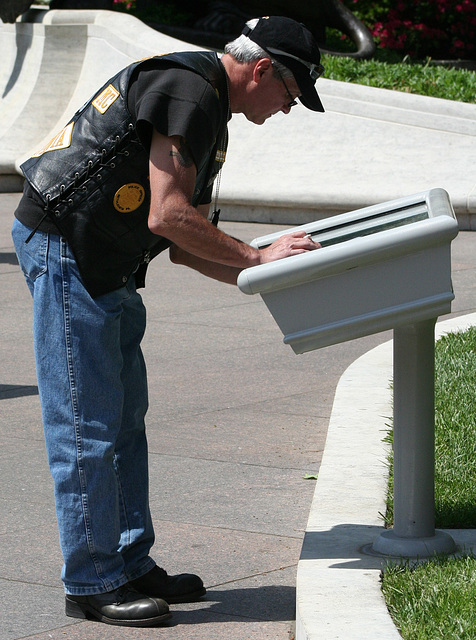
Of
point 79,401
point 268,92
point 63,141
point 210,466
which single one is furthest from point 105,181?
point 210,466

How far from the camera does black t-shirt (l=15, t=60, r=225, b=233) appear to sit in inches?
120

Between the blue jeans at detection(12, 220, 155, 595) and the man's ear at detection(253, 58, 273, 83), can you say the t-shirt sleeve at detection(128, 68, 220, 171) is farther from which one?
the blue jeans at detection(12, 220, 155, 595)

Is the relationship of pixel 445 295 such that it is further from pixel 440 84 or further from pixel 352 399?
pixel 440 84

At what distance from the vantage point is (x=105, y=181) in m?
3.23

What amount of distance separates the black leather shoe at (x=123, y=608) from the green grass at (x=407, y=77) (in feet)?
39.3

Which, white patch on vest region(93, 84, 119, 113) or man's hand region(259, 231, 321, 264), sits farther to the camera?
white patch on vest region(93, 84, 119, 113)

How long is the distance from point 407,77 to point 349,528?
12235mm

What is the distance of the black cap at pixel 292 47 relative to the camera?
126 inches

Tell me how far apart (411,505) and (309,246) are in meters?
0.94

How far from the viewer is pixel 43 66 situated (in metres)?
16.5

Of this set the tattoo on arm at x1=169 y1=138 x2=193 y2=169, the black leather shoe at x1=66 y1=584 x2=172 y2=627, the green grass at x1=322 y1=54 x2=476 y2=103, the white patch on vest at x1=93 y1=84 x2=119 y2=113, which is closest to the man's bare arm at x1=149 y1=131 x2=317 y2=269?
the tattoo on arm at x1=169 y1=138 x2=193 y2=169

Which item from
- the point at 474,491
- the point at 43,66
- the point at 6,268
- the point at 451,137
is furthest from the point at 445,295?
the point at 43,66

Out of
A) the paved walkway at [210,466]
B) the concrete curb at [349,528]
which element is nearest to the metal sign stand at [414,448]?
the concrete curb at [349,528]

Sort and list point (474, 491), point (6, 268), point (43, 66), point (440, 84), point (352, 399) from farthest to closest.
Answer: point (43, 66), point (440, 84), point (6, 268), point (352, 399), point (474, 491)
